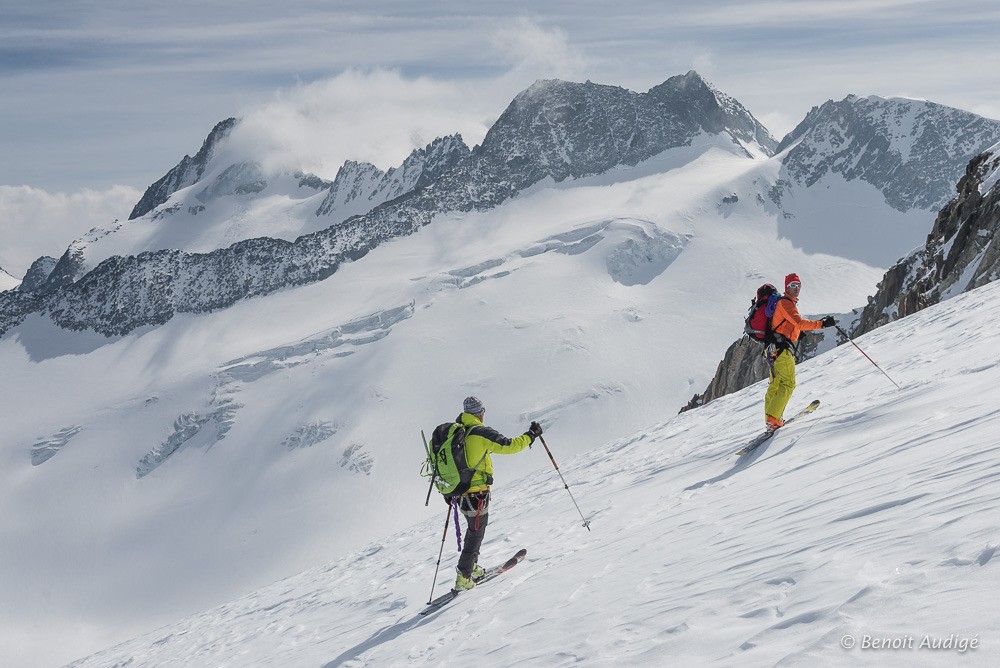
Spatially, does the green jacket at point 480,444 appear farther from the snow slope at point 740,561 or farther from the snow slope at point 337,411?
the snow slope at point 337,411

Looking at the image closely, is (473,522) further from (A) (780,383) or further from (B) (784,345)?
(B) (784,345)

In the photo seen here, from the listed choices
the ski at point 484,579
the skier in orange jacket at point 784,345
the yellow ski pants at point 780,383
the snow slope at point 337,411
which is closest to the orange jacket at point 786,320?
the skier in orange jacket at point 784,345

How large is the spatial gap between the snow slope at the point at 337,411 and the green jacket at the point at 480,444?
344 feet

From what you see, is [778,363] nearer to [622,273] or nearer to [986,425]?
[986,425]

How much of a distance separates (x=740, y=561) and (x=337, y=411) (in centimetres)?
14855

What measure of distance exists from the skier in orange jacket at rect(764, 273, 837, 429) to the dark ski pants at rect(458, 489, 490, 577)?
518cm

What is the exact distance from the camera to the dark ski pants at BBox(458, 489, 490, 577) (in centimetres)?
1017

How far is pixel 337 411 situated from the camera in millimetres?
150125

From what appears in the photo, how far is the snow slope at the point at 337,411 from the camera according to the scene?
12294 centimetres

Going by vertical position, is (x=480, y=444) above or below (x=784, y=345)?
above

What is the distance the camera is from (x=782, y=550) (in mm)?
6113

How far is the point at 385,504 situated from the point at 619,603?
120m

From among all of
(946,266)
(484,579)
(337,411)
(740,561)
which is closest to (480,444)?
(484,579)

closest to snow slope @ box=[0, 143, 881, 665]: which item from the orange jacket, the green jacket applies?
the orange jacket
